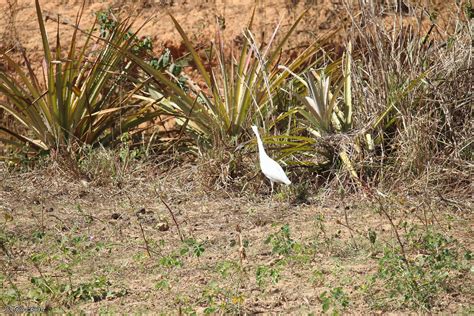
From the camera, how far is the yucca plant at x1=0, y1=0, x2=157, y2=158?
6.57 meters

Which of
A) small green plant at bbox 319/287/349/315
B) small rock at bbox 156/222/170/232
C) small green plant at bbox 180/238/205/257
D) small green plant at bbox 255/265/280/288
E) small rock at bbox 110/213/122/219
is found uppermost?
small green plant at bbox 319/287/349/315

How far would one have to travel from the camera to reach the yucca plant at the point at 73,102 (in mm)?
6566

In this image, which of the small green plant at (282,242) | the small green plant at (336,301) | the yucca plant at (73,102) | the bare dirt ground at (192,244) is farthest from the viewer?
the yucca plant at (73,102)

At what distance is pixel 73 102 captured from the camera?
22.2 feet


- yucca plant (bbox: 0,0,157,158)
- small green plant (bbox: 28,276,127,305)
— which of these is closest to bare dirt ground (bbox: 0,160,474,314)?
small green plant (bbox: 28,276,127,305)

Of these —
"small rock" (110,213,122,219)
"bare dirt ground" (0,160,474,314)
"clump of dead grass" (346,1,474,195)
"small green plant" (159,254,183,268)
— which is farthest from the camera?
"clump of dead grass" (346,1,474,195)

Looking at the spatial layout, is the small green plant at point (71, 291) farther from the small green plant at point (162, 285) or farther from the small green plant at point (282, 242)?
the small green plant at point (282, 242)

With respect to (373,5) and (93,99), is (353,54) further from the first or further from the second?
(93,99)

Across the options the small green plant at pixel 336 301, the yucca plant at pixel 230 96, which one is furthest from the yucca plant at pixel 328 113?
the small green plant at pixel 336 301

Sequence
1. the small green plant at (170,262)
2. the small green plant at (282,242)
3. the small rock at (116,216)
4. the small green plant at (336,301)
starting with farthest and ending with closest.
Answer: the small rock at (116,216) → the small green plant at (282,242) → the small green plant at (170,262) → the small green plant at (336,301)

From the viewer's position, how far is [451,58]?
20.4 ft

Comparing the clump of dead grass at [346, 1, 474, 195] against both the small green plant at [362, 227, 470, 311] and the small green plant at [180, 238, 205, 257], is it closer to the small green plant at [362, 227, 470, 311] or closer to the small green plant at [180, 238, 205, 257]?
the small green plant at [362, 227, 470, 311]

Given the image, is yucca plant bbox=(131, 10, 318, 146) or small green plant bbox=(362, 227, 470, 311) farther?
yucca plant bbox=(131, 10, 318, 146)

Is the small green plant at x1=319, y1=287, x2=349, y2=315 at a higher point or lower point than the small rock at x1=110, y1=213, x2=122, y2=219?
higher
